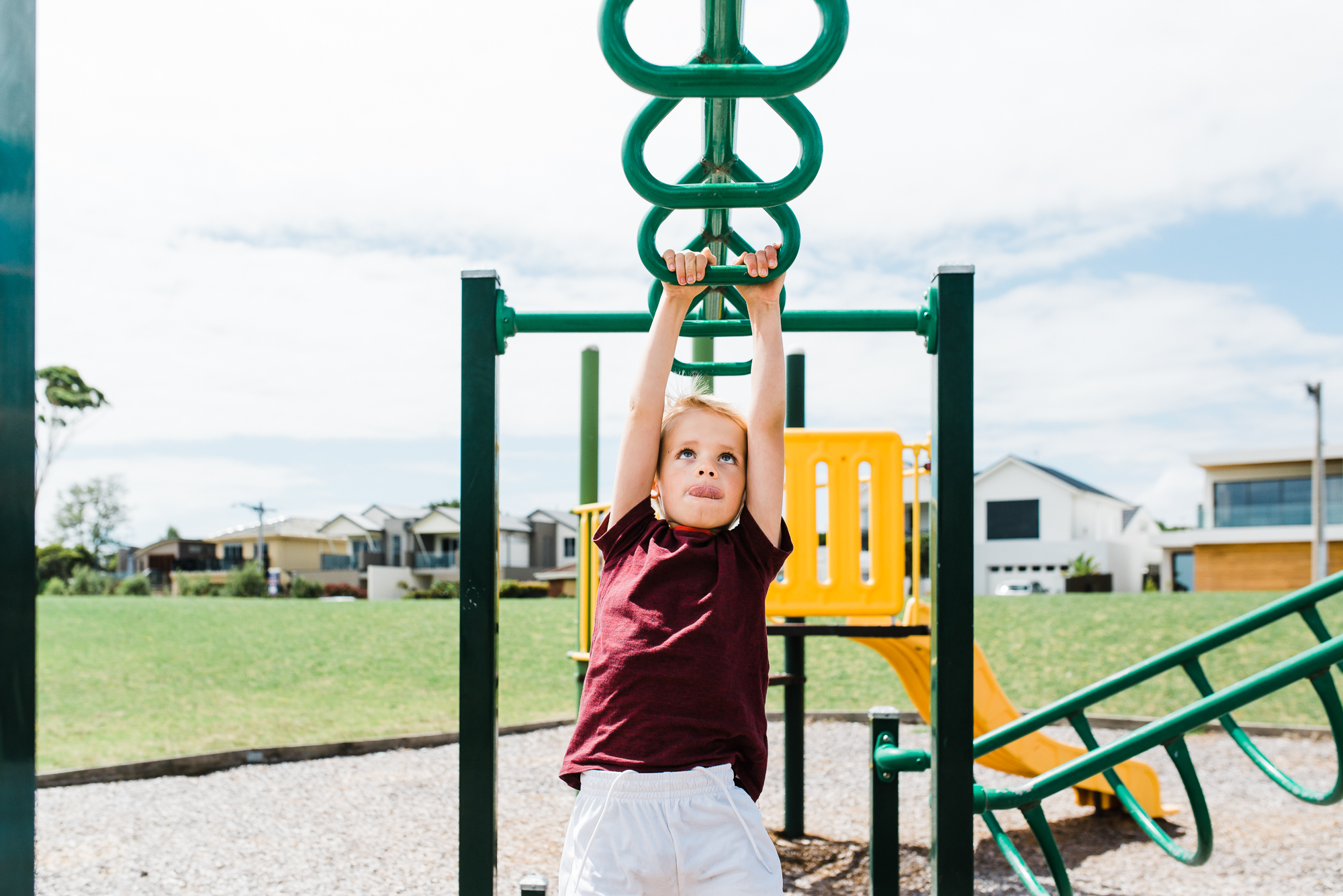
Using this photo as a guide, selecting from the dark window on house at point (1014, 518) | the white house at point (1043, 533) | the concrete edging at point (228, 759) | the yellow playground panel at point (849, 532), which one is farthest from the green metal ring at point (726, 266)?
the dark window on house at point (1014, 518)

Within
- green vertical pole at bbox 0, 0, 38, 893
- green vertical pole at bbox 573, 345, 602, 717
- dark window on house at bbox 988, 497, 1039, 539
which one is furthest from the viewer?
dark window on house at bbox 988, 497, 1039, 539

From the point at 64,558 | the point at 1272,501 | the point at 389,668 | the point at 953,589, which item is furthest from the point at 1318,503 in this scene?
the point at 64,558

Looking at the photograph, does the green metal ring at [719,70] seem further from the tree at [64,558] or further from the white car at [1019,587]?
the tree at [64,558]

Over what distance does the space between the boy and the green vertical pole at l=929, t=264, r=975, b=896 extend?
1.06 ft

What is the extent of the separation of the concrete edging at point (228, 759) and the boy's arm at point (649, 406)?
562 centimetres

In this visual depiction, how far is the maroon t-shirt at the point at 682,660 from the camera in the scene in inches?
63.9

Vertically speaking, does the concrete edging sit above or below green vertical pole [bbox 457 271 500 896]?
below

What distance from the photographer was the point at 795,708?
5.07 m

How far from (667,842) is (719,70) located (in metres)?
1.21

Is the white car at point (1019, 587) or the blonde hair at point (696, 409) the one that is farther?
the white car at point (1019, 587)

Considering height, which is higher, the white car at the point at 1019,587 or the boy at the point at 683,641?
the boy at the point at 683,641

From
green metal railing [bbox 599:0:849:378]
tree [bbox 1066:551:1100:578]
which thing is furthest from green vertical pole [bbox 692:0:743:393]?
tree [bbox 1066:551:1100:578]

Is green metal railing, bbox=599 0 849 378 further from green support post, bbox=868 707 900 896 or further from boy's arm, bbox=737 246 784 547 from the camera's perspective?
green support post, bbox=868 707 900 896

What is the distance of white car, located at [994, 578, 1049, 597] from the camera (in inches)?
1218
